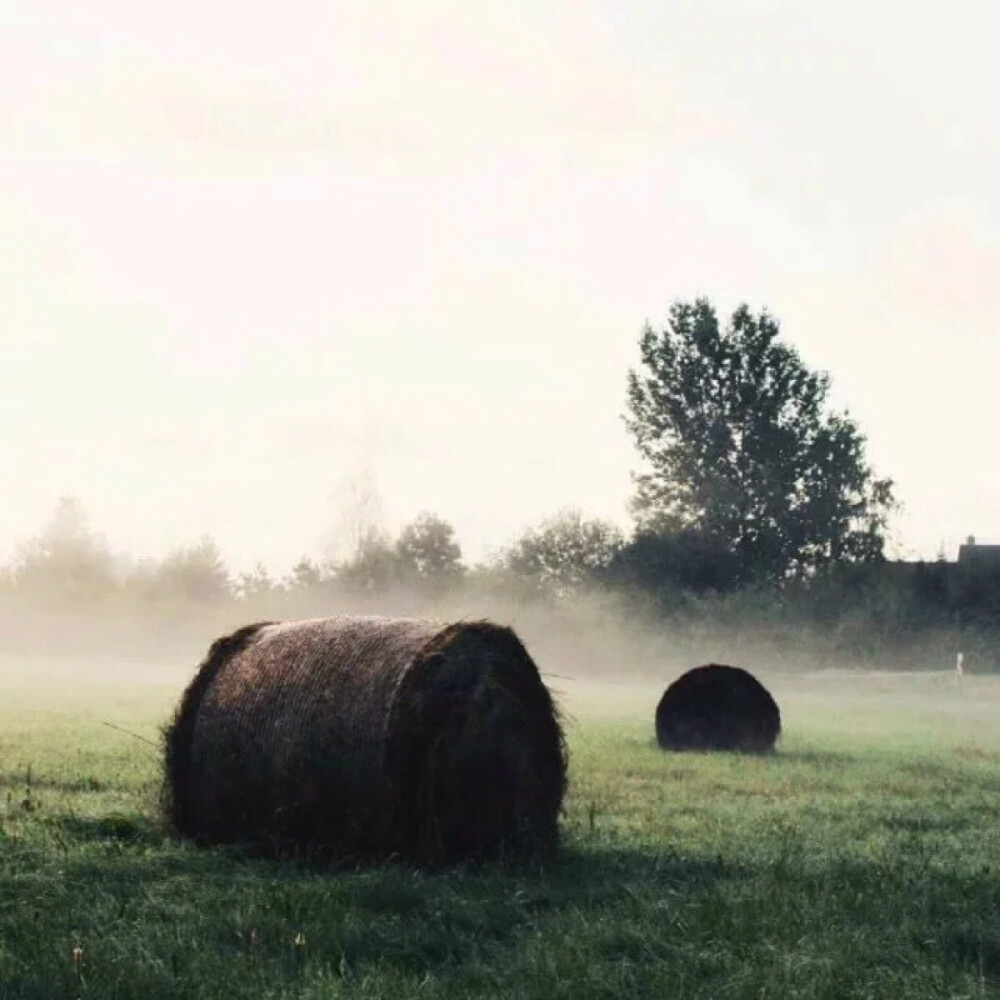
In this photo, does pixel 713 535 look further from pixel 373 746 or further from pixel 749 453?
pixel 373 746

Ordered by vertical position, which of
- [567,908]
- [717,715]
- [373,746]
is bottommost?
[567,908]

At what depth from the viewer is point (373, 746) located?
1070 centimetres

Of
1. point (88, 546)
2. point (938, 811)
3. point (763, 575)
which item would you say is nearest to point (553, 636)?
point (763, 575)

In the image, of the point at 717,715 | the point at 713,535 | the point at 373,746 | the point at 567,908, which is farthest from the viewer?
the point at 713,535

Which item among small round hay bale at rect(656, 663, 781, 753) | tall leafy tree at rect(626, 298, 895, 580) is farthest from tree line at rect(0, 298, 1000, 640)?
small round hay bale at rect(656, 663, 781, 753)

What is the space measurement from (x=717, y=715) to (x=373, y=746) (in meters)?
11.8

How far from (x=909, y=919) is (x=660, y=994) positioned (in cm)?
201

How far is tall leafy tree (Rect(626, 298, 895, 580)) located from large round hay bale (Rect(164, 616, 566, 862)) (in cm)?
5438

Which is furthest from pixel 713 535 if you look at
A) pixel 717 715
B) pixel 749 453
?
pixel 717 715

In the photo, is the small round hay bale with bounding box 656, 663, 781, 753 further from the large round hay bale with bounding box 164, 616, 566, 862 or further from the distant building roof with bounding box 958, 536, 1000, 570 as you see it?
the distant building roof with bounding box 958, 536, 1000, 570

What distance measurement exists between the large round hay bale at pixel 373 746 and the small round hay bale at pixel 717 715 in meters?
10.2

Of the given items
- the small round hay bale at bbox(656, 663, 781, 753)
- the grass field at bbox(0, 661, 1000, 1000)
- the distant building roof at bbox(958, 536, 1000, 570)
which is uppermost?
the distant building roof at bbox(958, 536, 1000, 570)

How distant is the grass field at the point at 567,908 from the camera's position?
7.56 metres

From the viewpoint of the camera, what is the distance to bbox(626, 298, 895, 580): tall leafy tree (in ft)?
218
